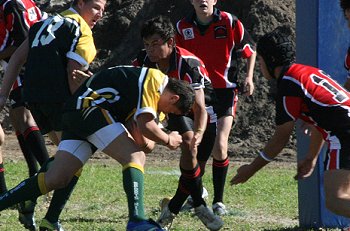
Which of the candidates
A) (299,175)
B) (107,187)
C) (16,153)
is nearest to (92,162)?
(16,153)

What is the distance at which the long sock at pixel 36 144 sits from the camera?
8.64 meters

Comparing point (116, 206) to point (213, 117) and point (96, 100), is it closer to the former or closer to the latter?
point (213, 117)

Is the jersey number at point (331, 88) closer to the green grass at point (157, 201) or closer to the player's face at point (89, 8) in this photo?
the green grass at point (157, 201)

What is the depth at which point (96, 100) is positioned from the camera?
253 inches

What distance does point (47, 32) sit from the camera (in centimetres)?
731

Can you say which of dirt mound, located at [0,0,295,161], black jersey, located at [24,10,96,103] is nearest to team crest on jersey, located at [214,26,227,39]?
black jersey, located at [24,10,96,103]

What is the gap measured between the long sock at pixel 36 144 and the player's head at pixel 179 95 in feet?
7.98

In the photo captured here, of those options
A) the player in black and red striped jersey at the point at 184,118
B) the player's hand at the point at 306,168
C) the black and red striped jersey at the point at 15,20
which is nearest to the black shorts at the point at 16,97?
the black and red striped jersey at the point at 15,20

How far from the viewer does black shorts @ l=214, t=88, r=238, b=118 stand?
894 cm

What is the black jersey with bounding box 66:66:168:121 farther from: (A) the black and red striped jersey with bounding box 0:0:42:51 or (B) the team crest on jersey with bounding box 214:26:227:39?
(B) the team crest on jersey with bounding box 214:26:227:39

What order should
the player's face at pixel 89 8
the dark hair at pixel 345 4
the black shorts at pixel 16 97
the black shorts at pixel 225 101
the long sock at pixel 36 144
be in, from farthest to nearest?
the black shorts at pixel 225 101 < the black shorts at pixel 16 97 < the long sock at pixel 36 144 < the player's face at pixel 89 8 < the dark hair at pixel 345 4

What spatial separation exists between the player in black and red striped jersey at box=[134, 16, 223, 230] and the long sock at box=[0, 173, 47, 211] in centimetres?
128

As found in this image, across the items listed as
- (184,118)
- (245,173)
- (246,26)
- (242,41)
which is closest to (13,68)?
(184,118)

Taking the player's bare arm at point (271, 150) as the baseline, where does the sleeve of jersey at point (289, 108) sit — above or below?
above
